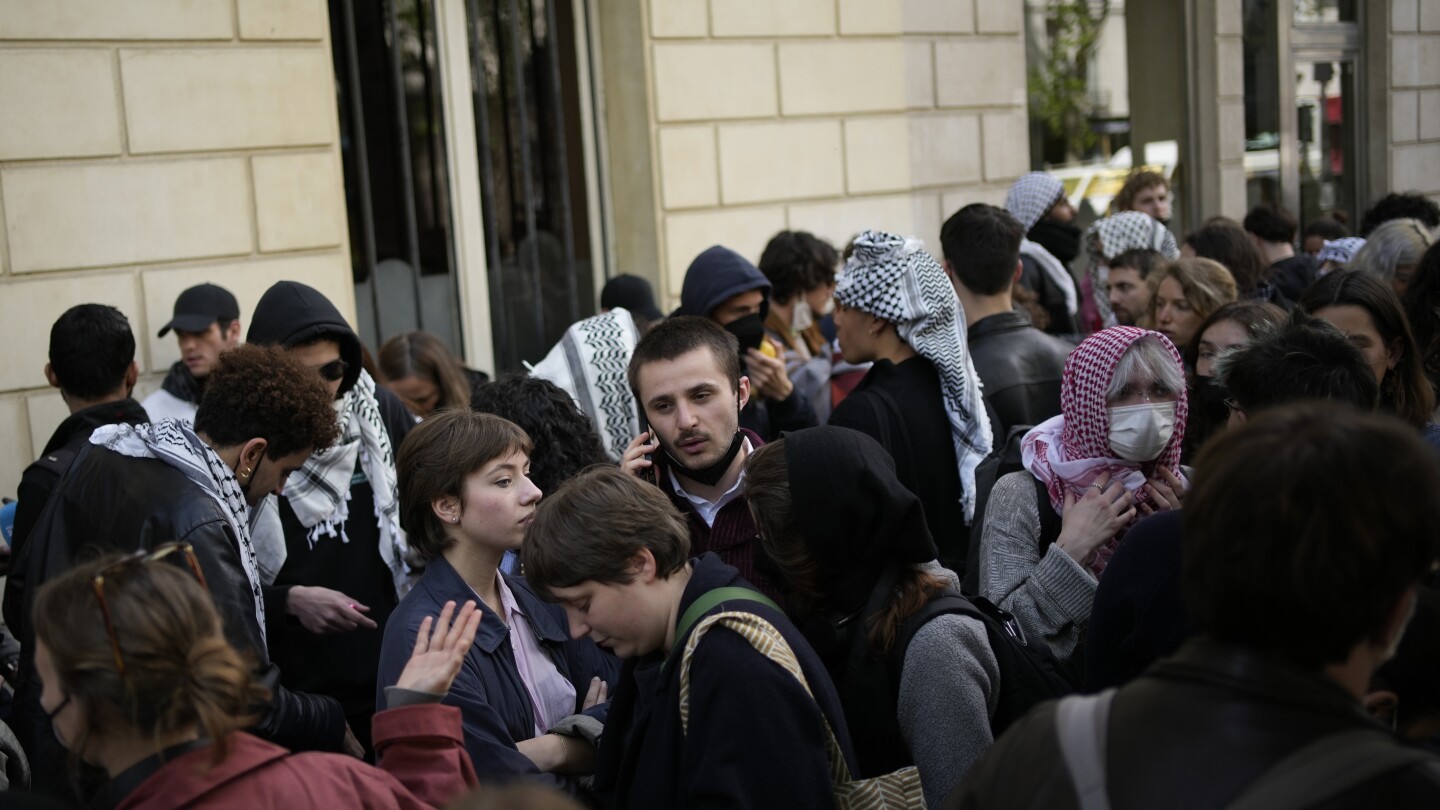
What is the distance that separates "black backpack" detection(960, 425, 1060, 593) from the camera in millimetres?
3307

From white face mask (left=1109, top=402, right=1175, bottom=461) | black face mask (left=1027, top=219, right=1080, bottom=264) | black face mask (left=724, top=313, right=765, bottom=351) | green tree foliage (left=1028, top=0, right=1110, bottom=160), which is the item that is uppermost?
green tree foliage (left=1028, top=0, right=1110, bottom=160)

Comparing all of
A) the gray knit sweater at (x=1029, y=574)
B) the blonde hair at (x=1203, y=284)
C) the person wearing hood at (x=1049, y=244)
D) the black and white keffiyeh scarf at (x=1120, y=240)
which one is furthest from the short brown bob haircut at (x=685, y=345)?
the black and white keffiyeh scarf at (x=1120, y=240)

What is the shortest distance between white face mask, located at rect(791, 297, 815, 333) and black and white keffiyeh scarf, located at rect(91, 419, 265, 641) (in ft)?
12.6

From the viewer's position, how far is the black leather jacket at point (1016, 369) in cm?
467

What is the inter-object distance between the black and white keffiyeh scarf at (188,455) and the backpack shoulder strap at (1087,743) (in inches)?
83.0

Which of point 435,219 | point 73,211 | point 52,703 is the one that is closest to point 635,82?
point 435,219

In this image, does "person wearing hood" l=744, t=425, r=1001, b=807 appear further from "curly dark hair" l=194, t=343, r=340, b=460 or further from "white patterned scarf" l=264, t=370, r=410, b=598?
"white patterned scarf" l=264, t=370, r=410, b=598

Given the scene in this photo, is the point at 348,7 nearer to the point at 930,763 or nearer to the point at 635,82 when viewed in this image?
the point at 635,82

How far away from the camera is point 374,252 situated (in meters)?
7.20

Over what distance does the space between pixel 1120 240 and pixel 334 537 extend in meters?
4.84

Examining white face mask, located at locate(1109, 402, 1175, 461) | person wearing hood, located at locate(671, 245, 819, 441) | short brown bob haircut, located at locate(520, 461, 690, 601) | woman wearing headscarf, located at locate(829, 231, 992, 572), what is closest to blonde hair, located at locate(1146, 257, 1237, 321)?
woman wearing headscarf, located at locate(829, 231, 992, 572)

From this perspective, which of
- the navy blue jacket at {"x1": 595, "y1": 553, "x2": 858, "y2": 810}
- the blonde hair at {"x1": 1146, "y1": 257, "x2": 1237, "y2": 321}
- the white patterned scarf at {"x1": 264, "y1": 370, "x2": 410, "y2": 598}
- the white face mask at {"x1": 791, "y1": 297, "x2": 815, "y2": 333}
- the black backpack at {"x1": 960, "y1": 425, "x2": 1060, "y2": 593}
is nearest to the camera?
the navy blue jacket at {"x1": 595, "y1": 553, "x2": 858, "y2": 810}

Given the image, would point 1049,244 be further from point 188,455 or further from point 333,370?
point 188,455

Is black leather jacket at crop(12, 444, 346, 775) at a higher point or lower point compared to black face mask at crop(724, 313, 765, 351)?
lower
